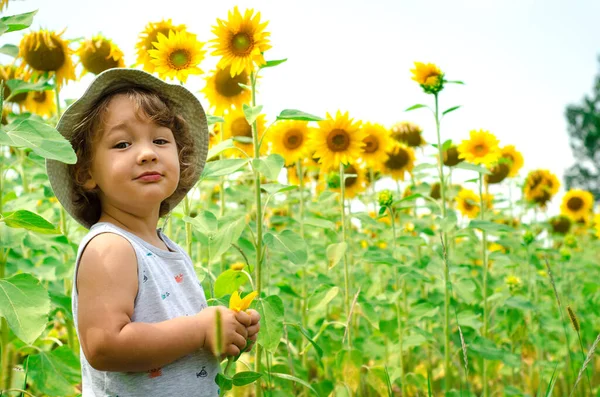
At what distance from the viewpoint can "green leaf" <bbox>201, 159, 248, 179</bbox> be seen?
1653 mm

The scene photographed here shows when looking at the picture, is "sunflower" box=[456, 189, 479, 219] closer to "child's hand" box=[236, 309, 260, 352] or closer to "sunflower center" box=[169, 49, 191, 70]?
"sunflower center" box=[169, 49, 191, 70]

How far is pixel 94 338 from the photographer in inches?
43.7

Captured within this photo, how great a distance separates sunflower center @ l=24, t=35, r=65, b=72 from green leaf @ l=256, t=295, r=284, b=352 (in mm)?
1430

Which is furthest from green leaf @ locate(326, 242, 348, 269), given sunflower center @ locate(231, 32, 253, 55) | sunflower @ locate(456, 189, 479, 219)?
sunflower @ locate(456, 189, 479, 219)

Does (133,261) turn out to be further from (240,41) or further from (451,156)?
(451,156)

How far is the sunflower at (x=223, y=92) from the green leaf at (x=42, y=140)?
132 centimetres

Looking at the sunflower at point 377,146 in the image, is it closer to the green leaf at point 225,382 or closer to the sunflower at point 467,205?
the sunflower at point 467,205

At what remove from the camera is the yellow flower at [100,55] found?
2406 millimetres

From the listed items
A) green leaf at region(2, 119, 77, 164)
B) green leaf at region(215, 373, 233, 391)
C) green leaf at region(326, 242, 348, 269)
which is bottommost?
green leaf at region(215, 373, 233, 391)

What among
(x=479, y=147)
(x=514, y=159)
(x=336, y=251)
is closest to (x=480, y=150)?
(x=479, y=147)

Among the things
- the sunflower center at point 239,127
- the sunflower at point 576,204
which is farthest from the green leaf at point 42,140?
the sunflower at point 576,204

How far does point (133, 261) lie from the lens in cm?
120

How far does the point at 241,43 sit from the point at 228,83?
0.62 metres

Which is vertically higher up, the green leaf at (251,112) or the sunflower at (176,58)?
the sunflower at (176,58)
